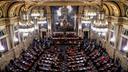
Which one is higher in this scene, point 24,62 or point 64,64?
point 24,62

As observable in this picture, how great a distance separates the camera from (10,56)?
18516 mm

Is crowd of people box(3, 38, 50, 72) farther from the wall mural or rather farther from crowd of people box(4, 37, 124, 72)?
the wall mural

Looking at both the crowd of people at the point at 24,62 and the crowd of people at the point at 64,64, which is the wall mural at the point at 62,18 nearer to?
the crowd of people at the point at 24,62

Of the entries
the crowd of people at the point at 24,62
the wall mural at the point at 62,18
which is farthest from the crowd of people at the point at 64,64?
the wall mural at the point at 62,18

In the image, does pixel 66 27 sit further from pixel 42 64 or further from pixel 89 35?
pixel 42 64

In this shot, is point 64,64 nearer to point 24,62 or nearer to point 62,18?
point 24,62

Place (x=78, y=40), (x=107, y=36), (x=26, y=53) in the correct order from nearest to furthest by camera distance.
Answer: (x=26, y=53) → (x=107, y=36) → (x=78, y=40)

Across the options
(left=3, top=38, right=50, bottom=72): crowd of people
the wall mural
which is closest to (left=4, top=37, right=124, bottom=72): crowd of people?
(left=3, top=38, right=50, bottom=72): crowd of people

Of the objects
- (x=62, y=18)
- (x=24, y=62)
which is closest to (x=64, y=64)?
(x=24, y=62)

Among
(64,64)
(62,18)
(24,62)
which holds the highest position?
(62,18)

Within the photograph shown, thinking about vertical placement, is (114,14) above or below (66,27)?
above

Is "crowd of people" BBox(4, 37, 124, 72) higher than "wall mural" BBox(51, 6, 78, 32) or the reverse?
the reverse

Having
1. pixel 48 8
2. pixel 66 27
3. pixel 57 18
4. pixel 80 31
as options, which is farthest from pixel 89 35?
pixel 48 8

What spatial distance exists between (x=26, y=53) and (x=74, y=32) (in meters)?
13.5
